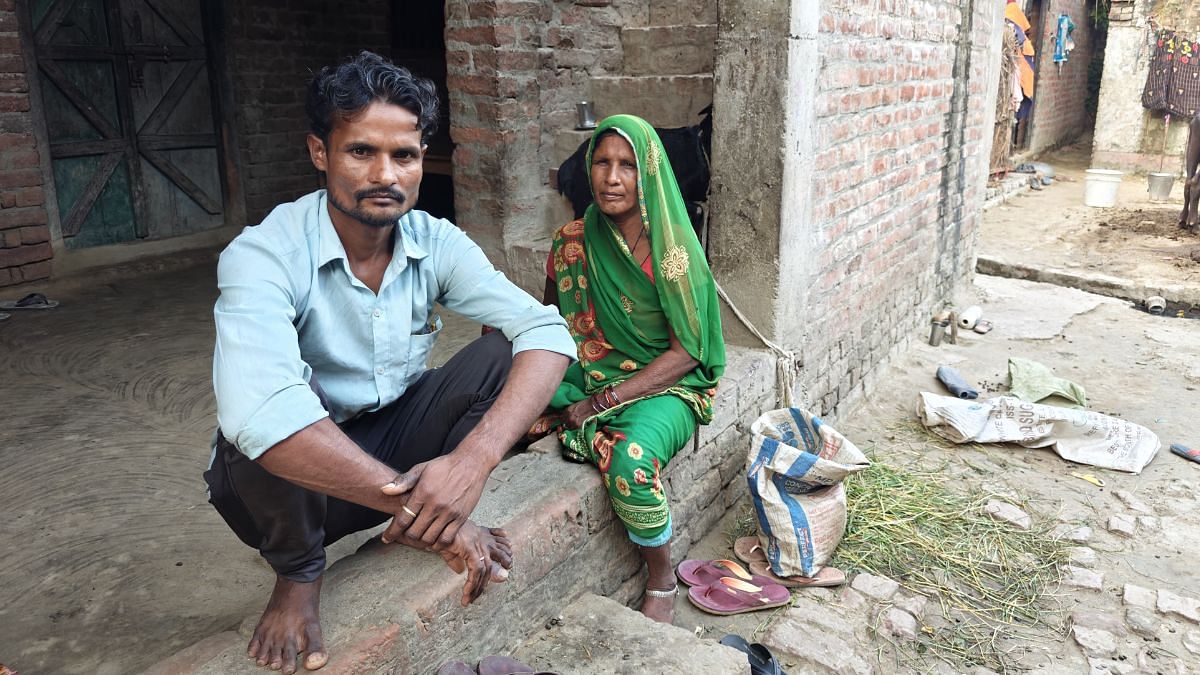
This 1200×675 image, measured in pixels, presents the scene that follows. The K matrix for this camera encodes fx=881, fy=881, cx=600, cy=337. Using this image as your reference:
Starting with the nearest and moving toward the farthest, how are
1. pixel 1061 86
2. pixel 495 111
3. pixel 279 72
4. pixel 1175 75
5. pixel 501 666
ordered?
pixel 501 666 < pixel 495 111 < pixel 279 72 < pixel 1175 75 < pixel 1061 86

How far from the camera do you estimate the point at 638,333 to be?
3.01 meters

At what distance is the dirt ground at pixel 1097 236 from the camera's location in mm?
8078

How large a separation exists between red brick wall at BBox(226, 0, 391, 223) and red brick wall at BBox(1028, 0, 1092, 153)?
12.4m

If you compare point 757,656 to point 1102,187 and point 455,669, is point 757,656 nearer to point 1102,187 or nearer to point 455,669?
point 455,669

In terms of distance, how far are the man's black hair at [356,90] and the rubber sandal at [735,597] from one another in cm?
177

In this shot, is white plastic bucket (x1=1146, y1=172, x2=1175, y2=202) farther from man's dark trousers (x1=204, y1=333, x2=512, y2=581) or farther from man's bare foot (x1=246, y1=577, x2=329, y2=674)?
man's bare foot (x1=246, y1=577, x2=329, y2=674)

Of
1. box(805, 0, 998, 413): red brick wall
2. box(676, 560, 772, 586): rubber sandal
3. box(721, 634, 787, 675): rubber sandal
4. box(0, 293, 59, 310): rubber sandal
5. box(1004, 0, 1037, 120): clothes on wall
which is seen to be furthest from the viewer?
box(1004, 0, 1037, 120): clothes on wall

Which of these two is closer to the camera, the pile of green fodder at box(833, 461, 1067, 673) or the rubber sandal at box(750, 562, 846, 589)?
the pile of green fodder at box(833, 461, 1067, 673)

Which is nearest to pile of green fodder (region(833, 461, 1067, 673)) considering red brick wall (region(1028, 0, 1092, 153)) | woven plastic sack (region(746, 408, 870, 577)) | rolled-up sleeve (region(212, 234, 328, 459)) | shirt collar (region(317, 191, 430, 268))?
woven plastic sack (region(746, 408, 870, 577))

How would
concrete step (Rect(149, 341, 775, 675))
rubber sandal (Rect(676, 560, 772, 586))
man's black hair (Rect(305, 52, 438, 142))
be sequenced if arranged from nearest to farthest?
1. concrete step (Rect(149, 341, 775, 675))
2. man's black hair (Rect(305, 52, 438, 142))
3. rubber sandal (Rect(676, 560, 772, 586))

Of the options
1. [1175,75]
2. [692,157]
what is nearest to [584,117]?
[692,157]

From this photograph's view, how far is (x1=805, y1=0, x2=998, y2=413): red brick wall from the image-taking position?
388 cm

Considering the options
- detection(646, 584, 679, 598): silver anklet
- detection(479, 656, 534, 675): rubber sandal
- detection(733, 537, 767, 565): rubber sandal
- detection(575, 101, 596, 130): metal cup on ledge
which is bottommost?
detection(733, 537, 767, 565): rubber sandal

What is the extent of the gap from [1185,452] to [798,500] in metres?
2.52
